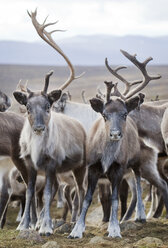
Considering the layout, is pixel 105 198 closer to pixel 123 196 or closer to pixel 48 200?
pixel 123 196

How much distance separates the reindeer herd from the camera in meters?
8.44

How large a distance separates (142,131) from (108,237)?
11.8ft

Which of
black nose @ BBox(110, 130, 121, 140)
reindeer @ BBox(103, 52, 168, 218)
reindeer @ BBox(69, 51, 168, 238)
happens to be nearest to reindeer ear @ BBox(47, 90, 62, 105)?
reindeer @ BBox(69, 51, 168, 238)

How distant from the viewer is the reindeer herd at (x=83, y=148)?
27.7 ft

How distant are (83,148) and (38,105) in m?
1.87

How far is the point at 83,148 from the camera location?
402 inches

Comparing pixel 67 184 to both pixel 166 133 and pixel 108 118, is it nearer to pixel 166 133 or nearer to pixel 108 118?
pixel 166 133

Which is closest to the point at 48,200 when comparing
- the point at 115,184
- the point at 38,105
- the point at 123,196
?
the point at 115,184

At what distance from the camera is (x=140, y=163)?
402 inches

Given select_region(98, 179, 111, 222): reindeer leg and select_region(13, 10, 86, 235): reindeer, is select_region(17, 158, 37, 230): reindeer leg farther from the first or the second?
select_region(98, 179, 111, 222): reindeer leg

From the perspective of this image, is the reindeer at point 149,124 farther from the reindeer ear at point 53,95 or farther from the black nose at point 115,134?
the black nose at point 115,134

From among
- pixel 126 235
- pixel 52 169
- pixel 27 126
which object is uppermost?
pixel 27 126

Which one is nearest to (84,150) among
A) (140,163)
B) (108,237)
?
(140,163)

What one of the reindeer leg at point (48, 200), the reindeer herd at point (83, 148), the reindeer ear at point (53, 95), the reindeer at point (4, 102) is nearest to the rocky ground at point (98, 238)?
the reindeer leg at point (48, 200)
